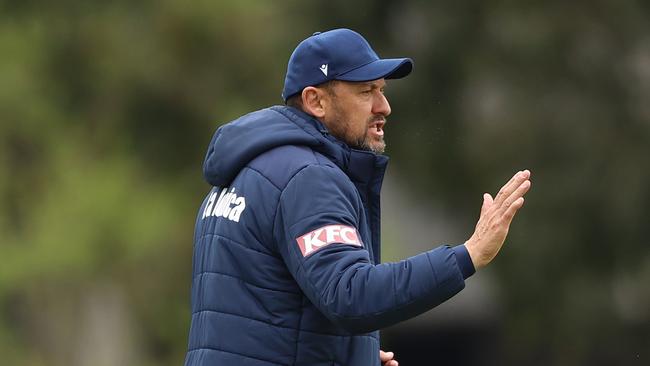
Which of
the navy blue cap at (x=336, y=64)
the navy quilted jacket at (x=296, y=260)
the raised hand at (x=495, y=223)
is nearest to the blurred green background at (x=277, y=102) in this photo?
the navy blue cap at (x=336, y=64)

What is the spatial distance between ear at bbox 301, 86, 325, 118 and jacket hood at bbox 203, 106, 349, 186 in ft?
0.10

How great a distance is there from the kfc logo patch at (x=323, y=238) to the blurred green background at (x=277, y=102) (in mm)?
9467

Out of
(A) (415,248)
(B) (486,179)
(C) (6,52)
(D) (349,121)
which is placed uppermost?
(D) (349,121)

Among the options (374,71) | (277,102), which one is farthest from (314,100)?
(277,102)

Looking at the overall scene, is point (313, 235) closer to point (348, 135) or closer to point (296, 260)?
point (296, 260)

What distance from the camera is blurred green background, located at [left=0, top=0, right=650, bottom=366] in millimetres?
14422

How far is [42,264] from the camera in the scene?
47.9 feet

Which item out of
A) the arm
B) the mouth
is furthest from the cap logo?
the arm

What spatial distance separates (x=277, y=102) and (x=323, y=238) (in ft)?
31.3

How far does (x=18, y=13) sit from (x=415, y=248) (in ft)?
14.6

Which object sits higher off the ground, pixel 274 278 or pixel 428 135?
pixel 274 278

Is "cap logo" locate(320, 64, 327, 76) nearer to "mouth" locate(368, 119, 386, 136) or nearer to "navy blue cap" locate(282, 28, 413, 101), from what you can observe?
"navy blue cap" locate(282, 28, 413, 101)

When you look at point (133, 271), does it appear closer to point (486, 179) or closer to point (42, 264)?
point (42, 264)

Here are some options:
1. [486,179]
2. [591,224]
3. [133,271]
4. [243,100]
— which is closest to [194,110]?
[243,100]
